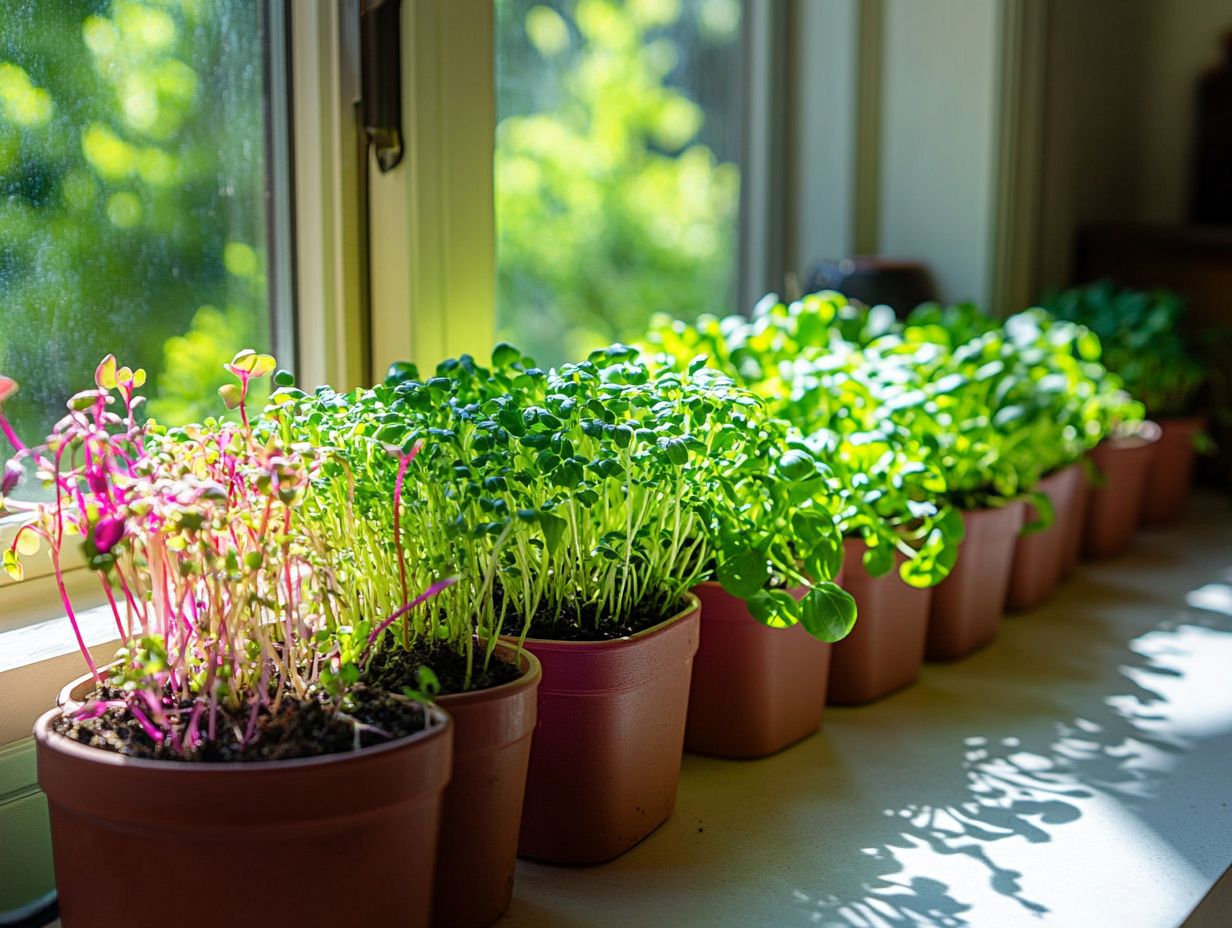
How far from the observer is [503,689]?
1002mm

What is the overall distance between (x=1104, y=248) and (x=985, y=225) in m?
0.46

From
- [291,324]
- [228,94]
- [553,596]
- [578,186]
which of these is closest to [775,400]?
[553,596]

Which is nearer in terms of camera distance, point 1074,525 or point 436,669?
point 436,669

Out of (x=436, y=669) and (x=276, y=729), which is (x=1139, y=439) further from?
(x=276, y=729)

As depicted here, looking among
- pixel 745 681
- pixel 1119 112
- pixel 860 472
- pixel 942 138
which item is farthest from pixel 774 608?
pixel 1119 112

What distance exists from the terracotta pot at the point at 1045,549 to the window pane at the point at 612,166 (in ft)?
2.55

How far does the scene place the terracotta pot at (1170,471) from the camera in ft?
7.87

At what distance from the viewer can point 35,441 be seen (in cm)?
128

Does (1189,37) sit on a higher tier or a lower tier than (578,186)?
higher

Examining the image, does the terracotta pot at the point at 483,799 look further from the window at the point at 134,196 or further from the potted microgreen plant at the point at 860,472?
the window at the point at 134,196

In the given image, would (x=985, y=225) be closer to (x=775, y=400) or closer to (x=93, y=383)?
(x=775, y=400)

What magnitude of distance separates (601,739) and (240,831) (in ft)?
1.23

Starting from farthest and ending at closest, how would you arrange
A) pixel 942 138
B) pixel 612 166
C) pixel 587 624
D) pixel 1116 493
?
1. pixel 612 166
2. pixel 942 138
3. pixel 1116 493
4. pixel 587 624

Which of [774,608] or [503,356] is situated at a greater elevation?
[503,356]
